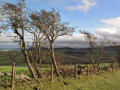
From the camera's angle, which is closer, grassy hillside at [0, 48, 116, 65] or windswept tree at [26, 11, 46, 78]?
windswept tree at [26, 11, 46, 78]

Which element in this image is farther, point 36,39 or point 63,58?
point 63,58

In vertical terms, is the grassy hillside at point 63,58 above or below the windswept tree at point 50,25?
below

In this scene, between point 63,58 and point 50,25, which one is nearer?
point 50,25

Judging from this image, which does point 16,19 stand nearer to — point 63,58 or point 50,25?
point 50,25

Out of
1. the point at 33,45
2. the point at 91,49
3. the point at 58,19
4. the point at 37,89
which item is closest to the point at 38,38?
the point at 33,45

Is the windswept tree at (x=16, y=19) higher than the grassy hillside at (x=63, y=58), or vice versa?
the windswept tree at (x=16, y=19)

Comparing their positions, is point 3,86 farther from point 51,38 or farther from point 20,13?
point 51,38

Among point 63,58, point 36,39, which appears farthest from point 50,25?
point 63,58

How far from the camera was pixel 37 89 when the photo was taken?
1101cm

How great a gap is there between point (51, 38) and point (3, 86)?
374 inches

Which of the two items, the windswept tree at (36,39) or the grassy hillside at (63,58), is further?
the grassy hillside at (63,58)

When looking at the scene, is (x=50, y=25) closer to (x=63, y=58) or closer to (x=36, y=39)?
(x=36, y=39)

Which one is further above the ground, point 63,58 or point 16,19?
point 16,19

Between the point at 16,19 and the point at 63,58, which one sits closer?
the point at 16,19
